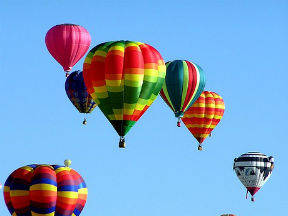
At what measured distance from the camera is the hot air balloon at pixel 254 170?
3457 inches

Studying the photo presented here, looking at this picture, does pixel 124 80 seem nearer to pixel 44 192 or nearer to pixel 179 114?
pixel 44 192

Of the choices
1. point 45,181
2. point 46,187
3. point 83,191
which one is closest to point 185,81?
point 83,191

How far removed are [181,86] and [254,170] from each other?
10486 mm

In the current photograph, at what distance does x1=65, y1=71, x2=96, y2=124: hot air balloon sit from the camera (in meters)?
86.0

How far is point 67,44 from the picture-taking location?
83.6 metres

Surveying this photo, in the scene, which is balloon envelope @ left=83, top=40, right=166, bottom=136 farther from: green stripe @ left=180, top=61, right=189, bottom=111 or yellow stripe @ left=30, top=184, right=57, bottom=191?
green stripe @ left=180, top=61, right=189, bottom=111

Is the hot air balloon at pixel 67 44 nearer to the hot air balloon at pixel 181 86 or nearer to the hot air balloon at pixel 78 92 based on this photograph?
the hot air balloon at pixel 78 92

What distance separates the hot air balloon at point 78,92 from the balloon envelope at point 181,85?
275 inches

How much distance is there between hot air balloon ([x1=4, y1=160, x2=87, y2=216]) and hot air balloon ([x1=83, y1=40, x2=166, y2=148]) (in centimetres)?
371

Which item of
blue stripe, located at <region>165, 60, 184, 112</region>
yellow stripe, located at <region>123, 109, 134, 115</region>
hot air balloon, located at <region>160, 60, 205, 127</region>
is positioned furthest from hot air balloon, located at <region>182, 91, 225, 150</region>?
yellow stripe, located at <region>123, 109, 134, 115</region>

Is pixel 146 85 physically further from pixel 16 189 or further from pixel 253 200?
pixel 253 200

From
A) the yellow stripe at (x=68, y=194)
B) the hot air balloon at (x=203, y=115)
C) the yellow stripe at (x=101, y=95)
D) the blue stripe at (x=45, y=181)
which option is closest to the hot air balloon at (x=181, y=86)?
the hot air balloon at (x=203, y=115)

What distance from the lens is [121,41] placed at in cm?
7362

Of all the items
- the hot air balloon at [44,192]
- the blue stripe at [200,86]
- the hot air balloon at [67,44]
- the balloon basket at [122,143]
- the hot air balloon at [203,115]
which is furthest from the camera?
the hot air balloon at [203,115]
